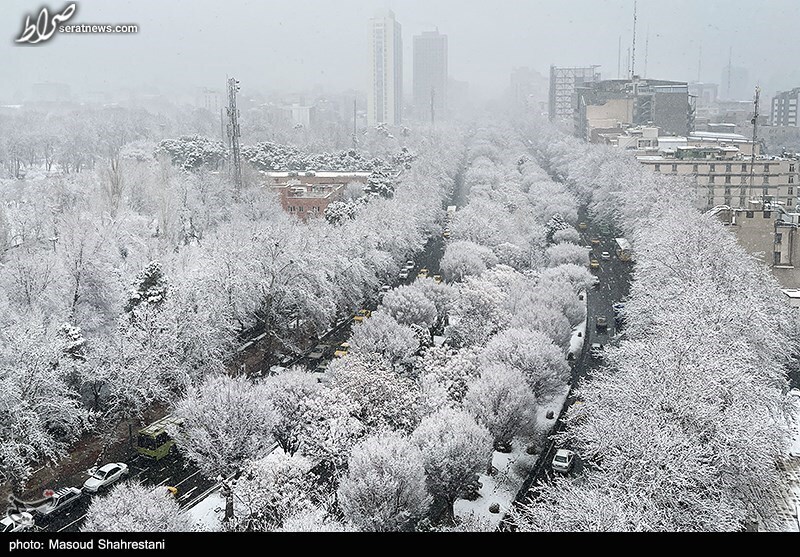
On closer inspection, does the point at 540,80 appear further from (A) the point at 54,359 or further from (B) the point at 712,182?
(A) the point at 54,359

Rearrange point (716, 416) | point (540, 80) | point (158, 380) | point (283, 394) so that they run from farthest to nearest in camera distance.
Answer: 1. point (540, 80)
2. point (158, 380)
3. point (283, 394)
4. point (716, 416)

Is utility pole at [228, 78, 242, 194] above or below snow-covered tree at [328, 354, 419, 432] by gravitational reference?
above

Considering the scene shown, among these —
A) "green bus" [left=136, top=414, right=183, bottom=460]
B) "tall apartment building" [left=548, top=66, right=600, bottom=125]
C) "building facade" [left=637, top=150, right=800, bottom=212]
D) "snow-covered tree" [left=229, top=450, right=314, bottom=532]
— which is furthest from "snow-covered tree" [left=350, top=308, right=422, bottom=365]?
"tall apartment building" [left=548, top=66, right=600, bottom=125]

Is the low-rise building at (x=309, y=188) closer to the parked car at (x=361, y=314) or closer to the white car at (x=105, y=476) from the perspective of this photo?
the parked car at (x=361, y=314)

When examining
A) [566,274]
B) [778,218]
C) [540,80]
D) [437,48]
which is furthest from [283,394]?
[540,80]

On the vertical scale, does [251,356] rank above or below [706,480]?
below

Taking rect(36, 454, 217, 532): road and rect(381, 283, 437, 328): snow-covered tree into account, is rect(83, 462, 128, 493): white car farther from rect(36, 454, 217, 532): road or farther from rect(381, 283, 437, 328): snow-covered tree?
rect(381, 283, 437, 328): snow-covered tree

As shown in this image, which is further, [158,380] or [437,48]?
[437,48]
